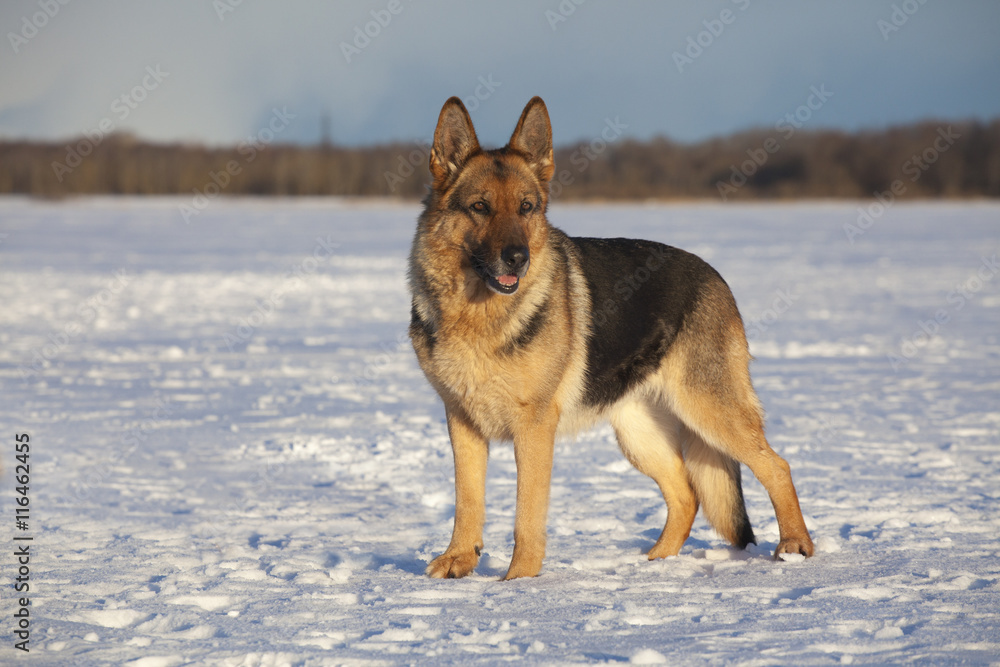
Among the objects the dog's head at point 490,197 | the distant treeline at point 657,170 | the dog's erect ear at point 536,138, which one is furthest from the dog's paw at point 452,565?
the distant treeline at point 657,170

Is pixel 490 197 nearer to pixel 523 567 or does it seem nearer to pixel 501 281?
pixel 501 281

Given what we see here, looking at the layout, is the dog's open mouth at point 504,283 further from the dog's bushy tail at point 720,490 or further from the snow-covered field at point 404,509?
the dog's bushy tail at point 720,490

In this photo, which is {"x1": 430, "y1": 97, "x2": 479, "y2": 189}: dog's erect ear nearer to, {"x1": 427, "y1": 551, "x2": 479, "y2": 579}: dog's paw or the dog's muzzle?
the dog's muzzle

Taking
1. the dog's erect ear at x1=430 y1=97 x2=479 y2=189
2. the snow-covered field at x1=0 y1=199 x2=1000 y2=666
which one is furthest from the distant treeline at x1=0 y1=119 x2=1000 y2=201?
the dog's erect ear at x1=430 y1=97 x2=479 y2=189

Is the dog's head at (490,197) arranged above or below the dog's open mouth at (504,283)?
above

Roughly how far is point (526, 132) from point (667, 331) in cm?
135

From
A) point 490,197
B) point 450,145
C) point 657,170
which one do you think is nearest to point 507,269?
point 490,197

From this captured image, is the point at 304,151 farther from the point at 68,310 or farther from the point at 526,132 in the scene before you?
the point at 526,132

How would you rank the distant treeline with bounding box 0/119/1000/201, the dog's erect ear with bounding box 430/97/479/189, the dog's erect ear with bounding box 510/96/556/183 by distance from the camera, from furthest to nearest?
the distant treeline with bounding box 0/119/1000/201 → the dog's erect ear with bounding box 510/96/556/183 → the dog's erect ear with bounding box 430/97/479/189

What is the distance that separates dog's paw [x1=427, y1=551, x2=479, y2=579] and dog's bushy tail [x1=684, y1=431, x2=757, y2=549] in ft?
4.62

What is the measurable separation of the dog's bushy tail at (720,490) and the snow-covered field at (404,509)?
152 mm

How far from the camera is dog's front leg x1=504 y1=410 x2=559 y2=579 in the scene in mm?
4500

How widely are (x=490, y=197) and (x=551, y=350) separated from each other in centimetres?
84

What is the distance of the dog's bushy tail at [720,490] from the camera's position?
Result: 5059 mm
